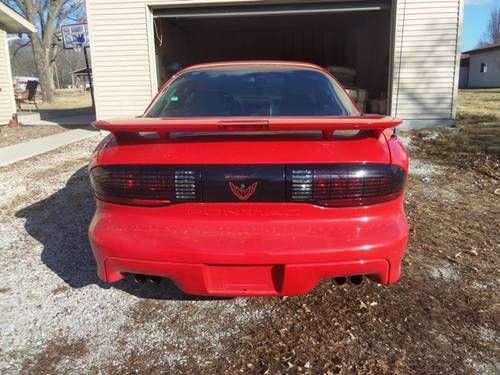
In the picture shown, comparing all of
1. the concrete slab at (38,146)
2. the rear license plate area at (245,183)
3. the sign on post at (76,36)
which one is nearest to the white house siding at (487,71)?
the sign on post at (76,36)

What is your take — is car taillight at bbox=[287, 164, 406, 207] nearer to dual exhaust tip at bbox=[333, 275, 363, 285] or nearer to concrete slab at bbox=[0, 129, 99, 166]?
dual exhaust tip at bbox=[333, 275, 363, 285]

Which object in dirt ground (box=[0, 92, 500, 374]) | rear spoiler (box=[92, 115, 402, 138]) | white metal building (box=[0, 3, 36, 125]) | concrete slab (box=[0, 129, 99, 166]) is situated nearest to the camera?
rear spoiler (box=[92, 115, 402, 138])

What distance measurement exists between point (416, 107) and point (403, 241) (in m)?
8.76

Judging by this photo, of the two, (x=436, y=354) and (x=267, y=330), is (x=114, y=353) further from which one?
(x=436, y=354)

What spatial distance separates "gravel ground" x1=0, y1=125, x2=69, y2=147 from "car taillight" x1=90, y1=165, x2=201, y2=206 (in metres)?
8.66

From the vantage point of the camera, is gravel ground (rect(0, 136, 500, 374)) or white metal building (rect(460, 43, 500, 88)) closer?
gravel ground (rect(0, 136, 500, 374))

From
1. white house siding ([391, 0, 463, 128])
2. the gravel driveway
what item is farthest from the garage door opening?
the gravel driveway

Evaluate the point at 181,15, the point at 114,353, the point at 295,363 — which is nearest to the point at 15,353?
the point at 114,353

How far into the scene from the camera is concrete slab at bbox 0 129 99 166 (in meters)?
8.09

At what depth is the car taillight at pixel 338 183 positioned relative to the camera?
2.29 meters

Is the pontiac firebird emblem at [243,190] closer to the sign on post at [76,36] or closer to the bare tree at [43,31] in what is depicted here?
the sign on post at [76,36]

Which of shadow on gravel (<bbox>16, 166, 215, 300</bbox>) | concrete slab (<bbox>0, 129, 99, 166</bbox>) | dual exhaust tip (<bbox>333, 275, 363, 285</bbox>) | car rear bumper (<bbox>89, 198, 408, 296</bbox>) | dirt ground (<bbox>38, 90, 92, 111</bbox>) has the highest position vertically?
car rear bumper (<bbox>89, 198, 408, 296</bbox>)

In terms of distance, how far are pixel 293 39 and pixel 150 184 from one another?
17.3m

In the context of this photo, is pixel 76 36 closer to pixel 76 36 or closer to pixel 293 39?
pixel 76 36
